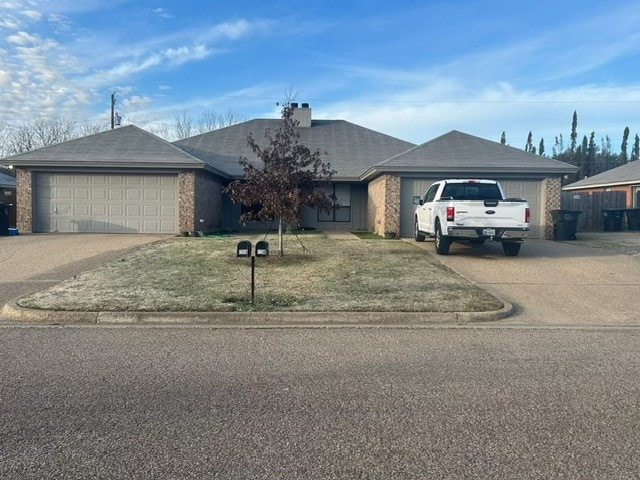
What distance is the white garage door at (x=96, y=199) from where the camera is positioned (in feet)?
63.4

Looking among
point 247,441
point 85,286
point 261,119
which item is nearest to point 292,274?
point 85,286

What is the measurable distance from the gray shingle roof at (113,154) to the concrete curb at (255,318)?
1206 centimetres

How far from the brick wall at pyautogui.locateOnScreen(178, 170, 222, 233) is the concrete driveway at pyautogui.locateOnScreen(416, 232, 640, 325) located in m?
8.70

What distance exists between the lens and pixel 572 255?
1373 cm

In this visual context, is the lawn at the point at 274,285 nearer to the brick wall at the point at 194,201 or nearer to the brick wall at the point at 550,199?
the brick wall at the point at 194,201

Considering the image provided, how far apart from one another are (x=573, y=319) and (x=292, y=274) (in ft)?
17.3

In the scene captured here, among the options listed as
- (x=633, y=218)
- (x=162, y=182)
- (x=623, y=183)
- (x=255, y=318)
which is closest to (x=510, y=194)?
(x=633, y=218)

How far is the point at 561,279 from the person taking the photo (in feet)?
34.4

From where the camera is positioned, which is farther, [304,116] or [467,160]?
[304,116]

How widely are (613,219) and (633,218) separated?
2.65 feet

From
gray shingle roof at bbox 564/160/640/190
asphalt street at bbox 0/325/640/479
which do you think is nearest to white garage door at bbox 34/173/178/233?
asphalt street at bbox 0/325/640/479

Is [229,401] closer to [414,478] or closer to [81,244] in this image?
[414,478]

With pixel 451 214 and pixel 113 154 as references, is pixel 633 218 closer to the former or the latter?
pixel 451 214

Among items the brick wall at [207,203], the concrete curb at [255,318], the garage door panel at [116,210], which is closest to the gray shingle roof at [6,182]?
the garage door panel at [116,210]
